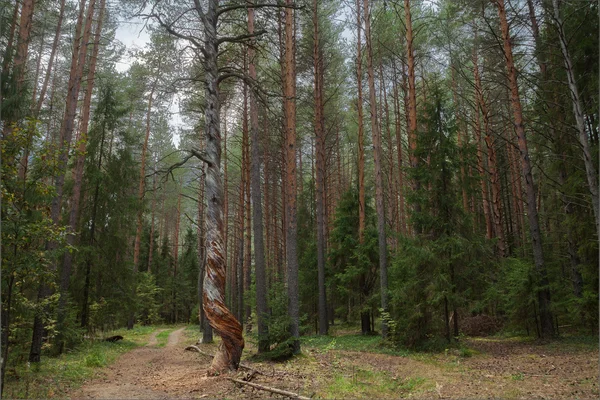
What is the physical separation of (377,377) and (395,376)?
41 centimetres

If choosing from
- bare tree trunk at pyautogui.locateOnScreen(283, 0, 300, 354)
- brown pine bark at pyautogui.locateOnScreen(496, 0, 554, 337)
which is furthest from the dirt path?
brown pine bark at pyautogui.locateOnScreen(496, 0, 554, 337)

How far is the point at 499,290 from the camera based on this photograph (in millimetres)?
11406

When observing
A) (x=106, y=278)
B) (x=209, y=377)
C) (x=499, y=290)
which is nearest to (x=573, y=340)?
(x=499, y=290)

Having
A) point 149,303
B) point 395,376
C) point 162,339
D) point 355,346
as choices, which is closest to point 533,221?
point 355,346

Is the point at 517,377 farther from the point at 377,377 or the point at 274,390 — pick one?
the point at 274,390

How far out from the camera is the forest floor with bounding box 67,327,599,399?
603 cm

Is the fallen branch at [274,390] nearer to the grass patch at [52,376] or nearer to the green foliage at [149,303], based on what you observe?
the grass patch at [52,376]

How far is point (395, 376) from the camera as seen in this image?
24.8 ft

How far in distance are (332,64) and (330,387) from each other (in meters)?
15.1

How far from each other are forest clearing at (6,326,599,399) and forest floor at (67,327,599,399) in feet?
0.05

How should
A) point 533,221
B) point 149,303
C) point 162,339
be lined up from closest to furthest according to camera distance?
point 533,221 < point 162,339 < point 149,303

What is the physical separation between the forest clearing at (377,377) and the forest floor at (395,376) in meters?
0.01

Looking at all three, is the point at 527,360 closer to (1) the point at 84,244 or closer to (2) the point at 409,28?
(2) the point at 409,28

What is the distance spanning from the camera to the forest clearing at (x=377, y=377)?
6.03m
